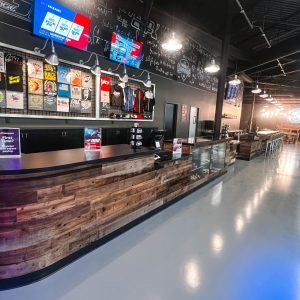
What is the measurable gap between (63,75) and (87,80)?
575 millimetres

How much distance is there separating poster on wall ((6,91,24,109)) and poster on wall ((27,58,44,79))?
40cm

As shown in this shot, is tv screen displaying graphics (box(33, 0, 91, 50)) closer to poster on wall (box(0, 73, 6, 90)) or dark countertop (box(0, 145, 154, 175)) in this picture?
poster on wall (box(0, 73, 6, 90))

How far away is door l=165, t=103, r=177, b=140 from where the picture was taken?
7.65 m

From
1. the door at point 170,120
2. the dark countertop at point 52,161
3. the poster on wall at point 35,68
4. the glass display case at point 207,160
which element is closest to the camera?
the dark countertop at point 52,161

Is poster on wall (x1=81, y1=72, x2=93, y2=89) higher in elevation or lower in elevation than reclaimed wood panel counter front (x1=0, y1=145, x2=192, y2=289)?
higher

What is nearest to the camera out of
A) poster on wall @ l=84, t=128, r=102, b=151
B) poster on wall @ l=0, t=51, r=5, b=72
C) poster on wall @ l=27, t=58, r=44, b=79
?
poster on wall @ l=84, t=128, r=102, b=151

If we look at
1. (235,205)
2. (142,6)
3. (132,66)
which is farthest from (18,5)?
(235,205)

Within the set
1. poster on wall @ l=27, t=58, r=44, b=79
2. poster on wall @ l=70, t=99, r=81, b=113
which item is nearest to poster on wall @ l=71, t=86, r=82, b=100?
poster on wall @ l=70, t=99, r=81, b=113

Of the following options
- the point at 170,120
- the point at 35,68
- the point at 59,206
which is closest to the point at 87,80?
the point at 35,68

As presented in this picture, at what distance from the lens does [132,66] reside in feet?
18.5

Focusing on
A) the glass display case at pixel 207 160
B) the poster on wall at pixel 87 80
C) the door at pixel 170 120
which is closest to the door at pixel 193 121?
the door at pixel 170 120

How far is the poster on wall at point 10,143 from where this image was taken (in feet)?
7.08

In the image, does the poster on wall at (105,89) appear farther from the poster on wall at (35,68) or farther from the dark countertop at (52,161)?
the dark countertop at (52,161)

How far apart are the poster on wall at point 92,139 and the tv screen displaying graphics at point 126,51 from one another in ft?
9.04
